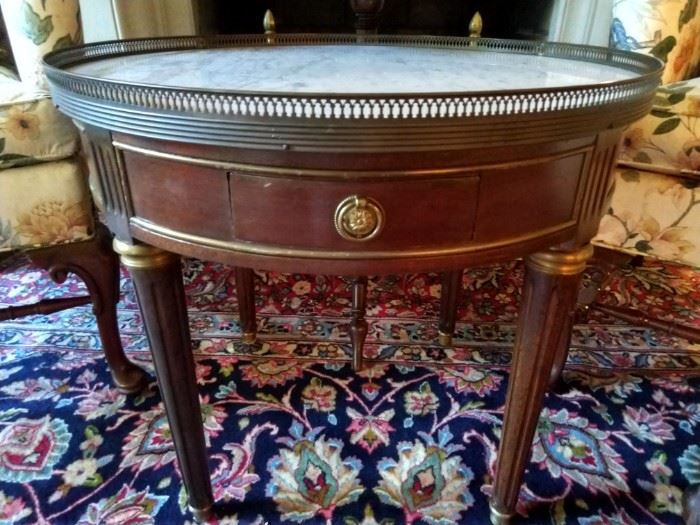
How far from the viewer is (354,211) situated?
384mm

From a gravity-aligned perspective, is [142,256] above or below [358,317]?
above

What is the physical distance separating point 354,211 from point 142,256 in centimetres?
22

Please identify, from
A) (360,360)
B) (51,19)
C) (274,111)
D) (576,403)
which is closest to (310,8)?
(51,19)

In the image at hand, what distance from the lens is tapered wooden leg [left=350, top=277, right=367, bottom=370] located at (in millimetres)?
877

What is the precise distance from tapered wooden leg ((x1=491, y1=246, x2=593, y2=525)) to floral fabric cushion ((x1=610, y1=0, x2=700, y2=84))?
53 centimetres

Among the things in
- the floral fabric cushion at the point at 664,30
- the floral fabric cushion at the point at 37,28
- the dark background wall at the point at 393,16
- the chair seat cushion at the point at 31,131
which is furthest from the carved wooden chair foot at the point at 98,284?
the dark background wall at the point at 393,16

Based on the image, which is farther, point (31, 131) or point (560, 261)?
point (31, 131)

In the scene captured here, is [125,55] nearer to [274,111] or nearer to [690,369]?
[274,111]

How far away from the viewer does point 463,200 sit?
1.29 ft

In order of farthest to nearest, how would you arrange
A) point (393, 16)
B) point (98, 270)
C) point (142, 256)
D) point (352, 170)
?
point (393, 16)
point (98, 270)
point (142, 256)
point (352, 170)

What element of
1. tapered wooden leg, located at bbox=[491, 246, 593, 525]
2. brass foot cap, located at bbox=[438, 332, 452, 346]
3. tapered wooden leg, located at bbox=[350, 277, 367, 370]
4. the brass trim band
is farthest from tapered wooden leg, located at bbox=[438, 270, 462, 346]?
the brass trim band

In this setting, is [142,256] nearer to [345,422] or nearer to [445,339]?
[345,422]

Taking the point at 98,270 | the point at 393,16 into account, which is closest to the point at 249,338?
the point at 98,270

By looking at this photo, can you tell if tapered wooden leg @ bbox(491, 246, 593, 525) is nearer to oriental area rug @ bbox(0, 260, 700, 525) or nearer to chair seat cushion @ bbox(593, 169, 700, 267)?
oriental area rug @ bbox(0, 260, 700, 525)
